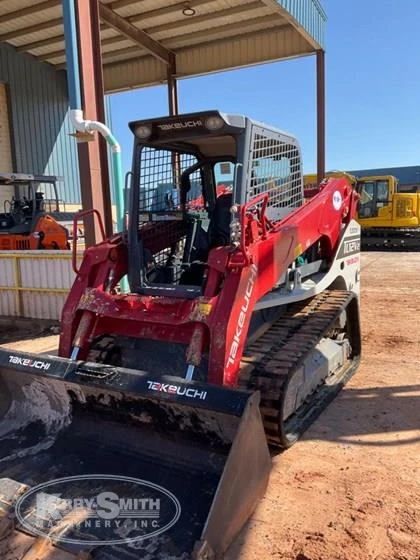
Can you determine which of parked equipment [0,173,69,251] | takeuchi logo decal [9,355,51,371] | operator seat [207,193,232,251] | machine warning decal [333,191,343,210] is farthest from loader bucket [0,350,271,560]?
parked equipment [0,173,69,251]

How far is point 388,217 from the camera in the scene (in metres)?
19.6

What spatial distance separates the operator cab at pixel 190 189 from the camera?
13.5 ft

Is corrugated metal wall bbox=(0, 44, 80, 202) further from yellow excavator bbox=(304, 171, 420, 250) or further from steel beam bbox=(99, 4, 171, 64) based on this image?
yellow excavator bbox=(304, 171, 420, 250)

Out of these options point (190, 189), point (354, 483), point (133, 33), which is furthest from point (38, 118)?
point (354, 483)

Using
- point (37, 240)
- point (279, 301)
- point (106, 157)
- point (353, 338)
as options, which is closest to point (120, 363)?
point (279, 301)

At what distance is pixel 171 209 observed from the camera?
4.88 m

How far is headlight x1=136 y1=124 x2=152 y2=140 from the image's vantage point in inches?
168

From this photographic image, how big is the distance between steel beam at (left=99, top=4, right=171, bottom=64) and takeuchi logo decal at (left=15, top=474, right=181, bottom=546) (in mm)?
10540

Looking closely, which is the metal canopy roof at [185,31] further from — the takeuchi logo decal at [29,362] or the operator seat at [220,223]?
the takeuchi logo decal at [29,362]

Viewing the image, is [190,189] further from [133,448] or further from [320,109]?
[320,109]

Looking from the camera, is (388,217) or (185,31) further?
(388,217)

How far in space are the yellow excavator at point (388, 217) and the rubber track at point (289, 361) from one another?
14.5m

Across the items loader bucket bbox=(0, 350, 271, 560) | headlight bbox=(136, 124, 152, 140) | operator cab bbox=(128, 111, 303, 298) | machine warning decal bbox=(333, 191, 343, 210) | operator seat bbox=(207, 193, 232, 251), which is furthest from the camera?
machine warning decal bbox=(333, 191, 343, 210)

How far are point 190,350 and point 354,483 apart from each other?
1.47 metres
